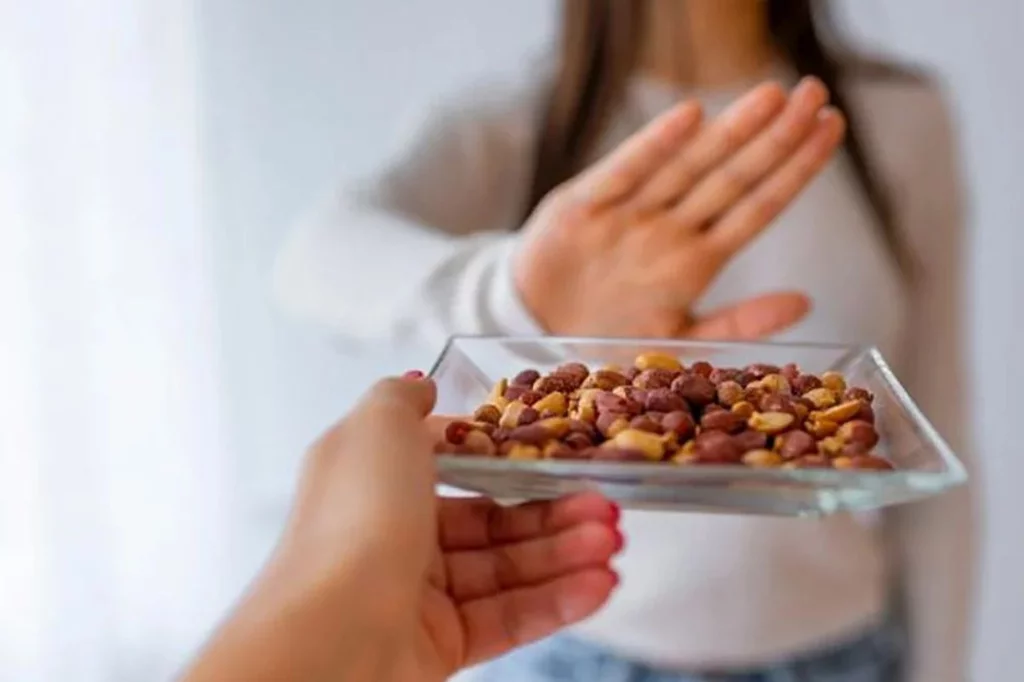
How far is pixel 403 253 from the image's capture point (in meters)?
0.71

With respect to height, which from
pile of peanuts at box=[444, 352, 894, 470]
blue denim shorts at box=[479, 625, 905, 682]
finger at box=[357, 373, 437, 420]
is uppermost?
finger at box=[357, 373, 437, 420]

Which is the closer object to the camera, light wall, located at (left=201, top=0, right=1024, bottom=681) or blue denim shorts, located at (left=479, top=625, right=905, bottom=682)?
blue denim shorts, located at (left=479, top=625, right=905, bottom=682)

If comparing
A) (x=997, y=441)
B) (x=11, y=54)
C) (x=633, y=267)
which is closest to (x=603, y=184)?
(x=633, y=267)

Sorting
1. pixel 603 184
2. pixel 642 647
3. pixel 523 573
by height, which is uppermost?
pixel 603 184

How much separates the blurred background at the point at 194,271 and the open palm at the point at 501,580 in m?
0.47

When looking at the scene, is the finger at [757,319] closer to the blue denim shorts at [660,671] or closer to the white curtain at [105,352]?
the blue denim shorts at [660,671]

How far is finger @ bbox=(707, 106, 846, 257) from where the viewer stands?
0.64 meters

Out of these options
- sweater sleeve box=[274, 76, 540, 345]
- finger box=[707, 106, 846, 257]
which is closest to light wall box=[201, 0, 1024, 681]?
sweater sleeve box=[274, 76, 540, 345]

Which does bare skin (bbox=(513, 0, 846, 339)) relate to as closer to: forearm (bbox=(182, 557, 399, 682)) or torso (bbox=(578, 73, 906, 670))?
torso (bbox=(578, 73, 906, 670))

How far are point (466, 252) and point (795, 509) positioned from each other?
33 cm

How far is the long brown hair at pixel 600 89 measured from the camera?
809mm

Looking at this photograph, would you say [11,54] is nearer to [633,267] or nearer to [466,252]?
[466,252]

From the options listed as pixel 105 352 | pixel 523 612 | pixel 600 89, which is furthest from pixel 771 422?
pixel 105 352

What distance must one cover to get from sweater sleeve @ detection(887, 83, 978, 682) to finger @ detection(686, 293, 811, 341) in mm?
198
